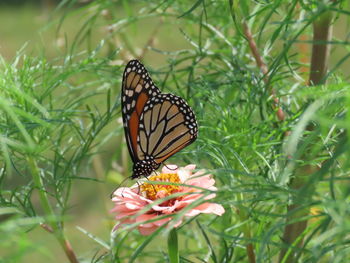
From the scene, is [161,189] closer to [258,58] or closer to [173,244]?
[173,244]

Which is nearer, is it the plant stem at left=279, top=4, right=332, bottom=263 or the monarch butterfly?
the plant stem at left=279, top=4, right=332, bottom=263

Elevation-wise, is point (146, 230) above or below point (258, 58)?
below

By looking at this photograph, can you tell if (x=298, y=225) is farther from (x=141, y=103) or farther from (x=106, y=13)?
(x=106, y=13)

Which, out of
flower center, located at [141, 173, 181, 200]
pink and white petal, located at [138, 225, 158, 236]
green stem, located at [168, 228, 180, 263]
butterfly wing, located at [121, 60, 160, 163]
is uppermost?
butterfly wing, located at [121, 60, 160, 163]

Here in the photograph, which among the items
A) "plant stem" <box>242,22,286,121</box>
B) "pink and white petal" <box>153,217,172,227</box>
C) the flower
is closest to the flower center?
the flower

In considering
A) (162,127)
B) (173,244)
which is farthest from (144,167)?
(173,244)

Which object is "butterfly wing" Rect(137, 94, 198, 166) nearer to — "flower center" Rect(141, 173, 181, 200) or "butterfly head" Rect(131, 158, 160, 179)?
"butterfly head" Rect(131, 158, 160, 179)
